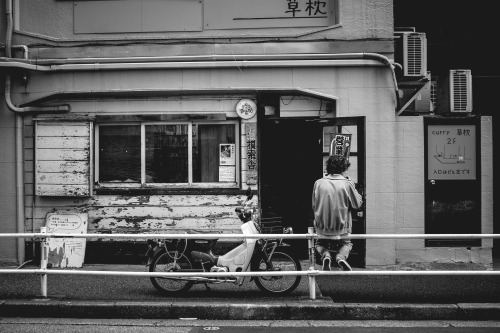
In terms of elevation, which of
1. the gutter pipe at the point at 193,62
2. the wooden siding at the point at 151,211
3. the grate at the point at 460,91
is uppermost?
the gutter pipe at the point at 193,62

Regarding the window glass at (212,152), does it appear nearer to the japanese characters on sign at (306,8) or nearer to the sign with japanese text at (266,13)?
the sign with japanese text at (266,13)

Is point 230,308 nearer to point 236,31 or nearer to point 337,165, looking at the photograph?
point 337,165

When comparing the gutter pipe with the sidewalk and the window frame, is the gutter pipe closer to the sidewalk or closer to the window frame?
the window frame

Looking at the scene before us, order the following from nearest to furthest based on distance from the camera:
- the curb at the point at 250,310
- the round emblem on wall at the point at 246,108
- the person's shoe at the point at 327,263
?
1. the curb at the point at 250,310
2. the person's shoe at the point at 327,263
3. the round emblem on wall at the point at 246,108

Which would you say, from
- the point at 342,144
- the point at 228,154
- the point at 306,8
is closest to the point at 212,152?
the point at 228,154

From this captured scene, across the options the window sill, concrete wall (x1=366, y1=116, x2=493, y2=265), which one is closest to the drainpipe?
the window sill

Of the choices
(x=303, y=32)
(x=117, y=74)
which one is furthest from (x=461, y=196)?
(x=117, y=74)

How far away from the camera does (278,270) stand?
7.55 meters

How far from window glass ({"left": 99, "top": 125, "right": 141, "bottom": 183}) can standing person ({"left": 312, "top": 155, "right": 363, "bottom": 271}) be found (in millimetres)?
4096

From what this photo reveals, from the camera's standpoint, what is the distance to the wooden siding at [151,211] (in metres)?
9.77

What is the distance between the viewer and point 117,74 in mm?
9781

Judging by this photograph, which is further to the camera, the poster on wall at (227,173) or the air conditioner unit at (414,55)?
the poster on wall at (227,173)

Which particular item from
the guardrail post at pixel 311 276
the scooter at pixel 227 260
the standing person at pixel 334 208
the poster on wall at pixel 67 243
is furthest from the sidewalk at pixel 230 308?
the poster on wall at pixel 67 243

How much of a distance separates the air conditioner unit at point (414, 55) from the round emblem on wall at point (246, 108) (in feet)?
9.29
